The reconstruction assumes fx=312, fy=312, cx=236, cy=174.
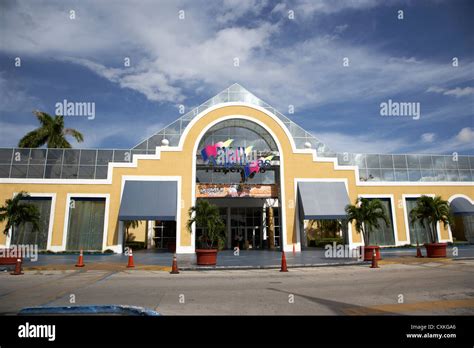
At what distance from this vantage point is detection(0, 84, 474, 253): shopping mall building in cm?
2800

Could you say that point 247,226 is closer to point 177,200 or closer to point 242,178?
point 242,178

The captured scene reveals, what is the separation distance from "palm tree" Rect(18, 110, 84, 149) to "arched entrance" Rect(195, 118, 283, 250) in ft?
55.1

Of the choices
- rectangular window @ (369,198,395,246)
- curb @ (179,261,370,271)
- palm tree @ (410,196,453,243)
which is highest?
palm tree @ (410,196,453,243)

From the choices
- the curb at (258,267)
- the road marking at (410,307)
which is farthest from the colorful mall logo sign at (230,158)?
the road marking at (410,307)

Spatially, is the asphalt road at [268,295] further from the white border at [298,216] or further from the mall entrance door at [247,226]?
the mall entrance door at [247,226]

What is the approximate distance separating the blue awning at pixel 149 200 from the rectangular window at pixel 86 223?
9.30 feet

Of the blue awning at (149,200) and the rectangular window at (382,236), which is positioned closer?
the blue awning at (149,200)

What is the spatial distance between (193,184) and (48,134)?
18.6 metres

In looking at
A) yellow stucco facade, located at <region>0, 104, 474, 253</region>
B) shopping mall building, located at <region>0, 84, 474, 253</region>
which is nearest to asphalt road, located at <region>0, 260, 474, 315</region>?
shopping mall building, located at <region>0, 84, 474, 253</region>

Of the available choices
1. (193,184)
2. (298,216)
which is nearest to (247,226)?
(298,216)

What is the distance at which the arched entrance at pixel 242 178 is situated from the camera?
29.9m

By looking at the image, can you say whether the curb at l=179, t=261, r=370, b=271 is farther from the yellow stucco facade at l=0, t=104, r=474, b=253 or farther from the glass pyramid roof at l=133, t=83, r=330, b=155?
the glass pyramid roof at l=133, t=83, r=330, b=155

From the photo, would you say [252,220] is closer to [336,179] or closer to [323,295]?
[336,179]
